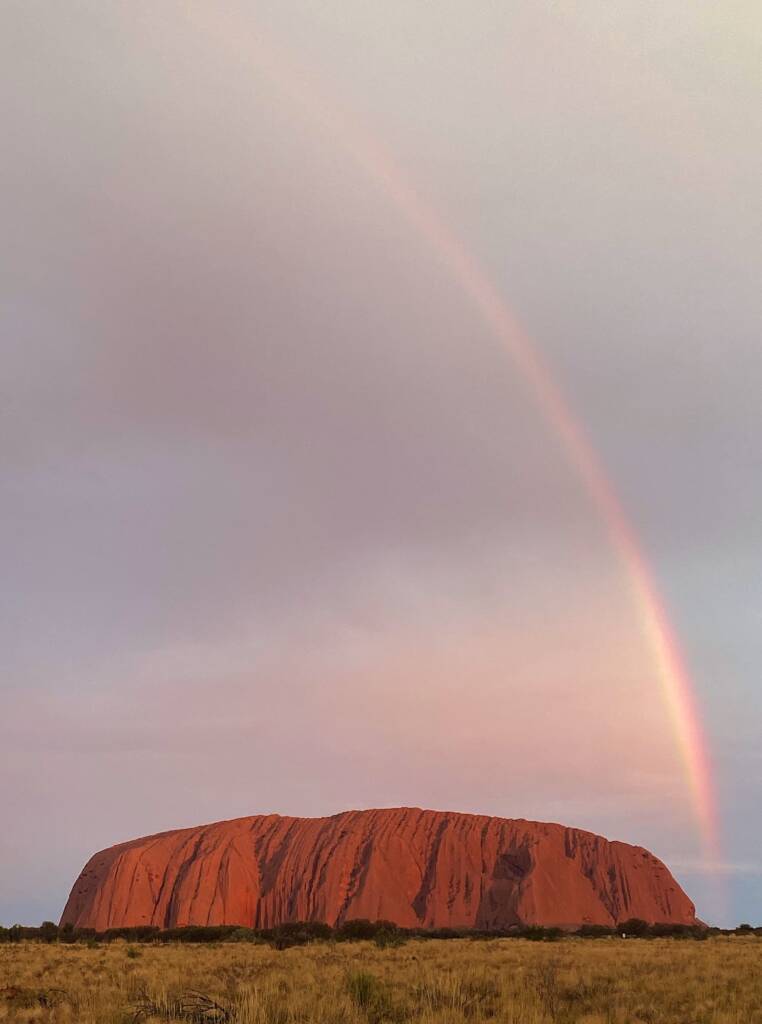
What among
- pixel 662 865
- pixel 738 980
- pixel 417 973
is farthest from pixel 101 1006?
pixel 662 865

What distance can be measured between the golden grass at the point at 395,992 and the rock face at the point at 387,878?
3293 inches

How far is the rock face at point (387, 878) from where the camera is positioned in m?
106

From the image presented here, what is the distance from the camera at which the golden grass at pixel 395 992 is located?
497 inches

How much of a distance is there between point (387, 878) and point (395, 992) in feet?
334

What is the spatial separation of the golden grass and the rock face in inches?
3293

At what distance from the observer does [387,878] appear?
110 m

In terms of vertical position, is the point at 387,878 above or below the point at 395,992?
below

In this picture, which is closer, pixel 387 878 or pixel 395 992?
pixel 395 992

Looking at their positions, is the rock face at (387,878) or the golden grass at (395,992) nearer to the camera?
the golden grass at (395,992)

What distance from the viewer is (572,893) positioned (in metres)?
106

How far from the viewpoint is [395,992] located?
53.2ft

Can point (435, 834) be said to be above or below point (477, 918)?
above

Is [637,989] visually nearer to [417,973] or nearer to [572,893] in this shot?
[417,973]

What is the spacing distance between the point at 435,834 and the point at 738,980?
10518 centimetres
